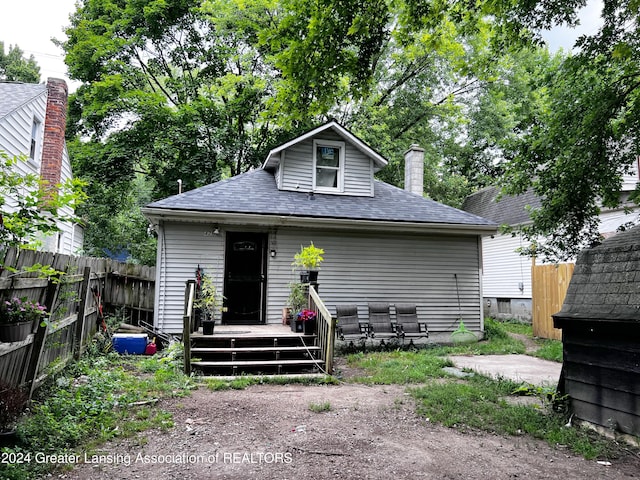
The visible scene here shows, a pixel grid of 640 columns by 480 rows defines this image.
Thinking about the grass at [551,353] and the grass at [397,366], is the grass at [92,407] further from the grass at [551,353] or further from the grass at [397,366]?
the grass at [551,353]

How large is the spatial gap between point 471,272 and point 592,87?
5768mm

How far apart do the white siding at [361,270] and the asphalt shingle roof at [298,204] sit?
1.80 ft

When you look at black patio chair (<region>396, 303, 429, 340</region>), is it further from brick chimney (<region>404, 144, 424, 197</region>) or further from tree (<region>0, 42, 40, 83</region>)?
tree (<region>0, 42, 40, 83</region>)

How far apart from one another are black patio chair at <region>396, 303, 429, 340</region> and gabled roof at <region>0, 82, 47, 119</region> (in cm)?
1049

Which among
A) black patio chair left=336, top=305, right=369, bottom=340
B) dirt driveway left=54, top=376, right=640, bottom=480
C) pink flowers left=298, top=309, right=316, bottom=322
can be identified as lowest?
dirt driveway left=54, top=376, right=640, bottom=480

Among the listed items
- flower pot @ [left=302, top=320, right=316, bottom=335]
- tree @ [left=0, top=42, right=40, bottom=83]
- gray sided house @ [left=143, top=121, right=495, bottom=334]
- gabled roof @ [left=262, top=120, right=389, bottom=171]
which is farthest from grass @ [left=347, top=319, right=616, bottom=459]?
tree @ [left=0, top=42, right=40, bottom=83]

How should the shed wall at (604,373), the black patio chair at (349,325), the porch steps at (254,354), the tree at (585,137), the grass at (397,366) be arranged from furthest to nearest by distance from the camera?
the black patio chair at (349,325)
the porch steps at (254,354)
the grass at (397,366)
the tree at (585,137)
the shed wall at (604,373)

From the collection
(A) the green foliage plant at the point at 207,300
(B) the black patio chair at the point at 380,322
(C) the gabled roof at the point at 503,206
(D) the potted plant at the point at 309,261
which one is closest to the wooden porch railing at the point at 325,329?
(D) the potted plant at the point at 309,261

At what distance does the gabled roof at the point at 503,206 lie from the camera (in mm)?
16922

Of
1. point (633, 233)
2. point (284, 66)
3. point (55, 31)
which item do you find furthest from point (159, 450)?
point (55, 31)

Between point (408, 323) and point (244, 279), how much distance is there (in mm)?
4197

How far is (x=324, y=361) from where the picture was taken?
705 cm

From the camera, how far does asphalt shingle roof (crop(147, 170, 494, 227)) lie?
9344 millimetres

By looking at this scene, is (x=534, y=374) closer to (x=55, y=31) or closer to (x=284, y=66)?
(x=284, y=66)
